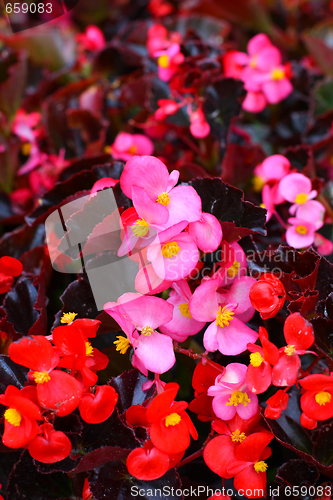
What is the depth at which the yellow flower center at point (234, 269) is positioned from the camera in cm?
53

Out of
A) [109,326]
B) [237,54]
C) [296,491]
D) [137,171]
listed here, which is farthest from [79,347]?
[237,54]

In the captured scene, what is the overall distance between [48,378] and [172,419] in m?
0.13

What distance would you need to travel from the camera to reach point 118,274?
575 mm

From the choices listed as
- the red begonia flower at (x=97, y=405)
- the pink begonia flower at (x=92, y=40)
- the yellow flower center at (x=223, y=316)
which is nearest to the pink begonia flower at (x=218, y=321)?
the yellow flower center at (x=223, y=316)

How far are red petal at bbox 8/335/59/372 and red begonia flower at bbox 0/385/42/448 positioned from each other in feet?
0.09

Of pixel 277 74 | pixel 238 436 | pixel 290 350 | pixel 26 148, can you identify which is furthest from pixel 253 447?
pixel 26 148

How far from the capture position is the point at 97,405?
0.45m

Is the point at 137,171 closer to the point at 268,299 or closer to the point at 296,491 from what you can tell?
the point at 268,299

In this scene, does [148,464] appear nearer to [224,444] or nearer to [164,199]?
[224,444]

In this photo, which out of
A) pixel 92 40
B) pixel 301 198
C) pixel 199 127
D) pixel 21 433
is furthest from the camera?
pixel 92 40

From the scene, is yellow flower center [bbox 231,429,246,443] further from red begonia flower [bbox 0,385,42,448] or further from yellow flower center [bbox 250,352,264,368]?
red begonia flower [bbox 0,385,42,448]

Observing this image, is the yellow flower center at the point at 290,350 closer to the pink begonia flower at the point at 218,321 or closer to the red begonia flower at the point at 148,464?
the pink begonia flower at the point at 218,321

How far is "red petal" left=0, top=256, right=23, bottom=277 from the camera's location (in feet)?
1.77

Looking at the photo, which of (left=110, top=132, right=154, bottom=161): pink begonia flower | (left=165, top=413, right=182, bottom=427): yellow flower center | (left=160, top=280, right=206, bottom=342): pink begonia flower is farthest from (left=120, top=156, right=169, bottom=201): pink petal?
(left=110, top=132, right=154, bottom=161): pink begonia flower
